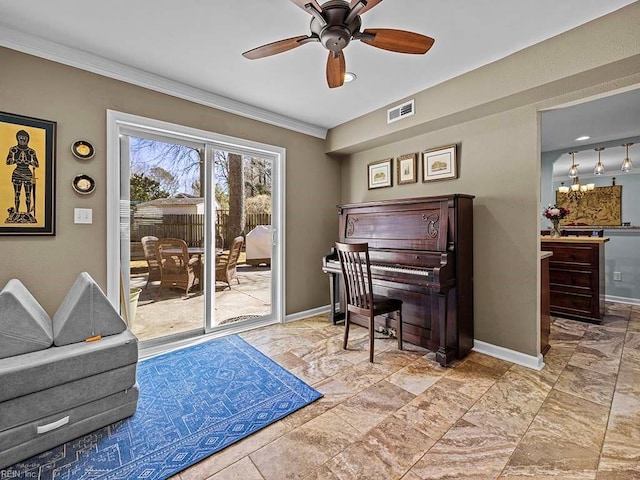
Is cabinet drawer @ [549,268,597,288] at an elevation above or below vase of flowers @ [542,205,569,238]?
below

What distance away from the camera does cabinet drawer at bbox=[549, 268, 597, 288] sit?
3695mm

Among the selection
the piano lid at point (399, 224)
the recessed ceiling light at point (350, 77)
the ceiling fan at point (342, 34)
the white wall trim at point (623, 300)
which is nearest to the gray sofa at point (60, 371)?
the ceiling fan at point (342, 34)

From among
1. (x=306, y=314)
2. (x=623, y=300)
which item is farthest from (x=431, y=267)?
(x=623, y=300)

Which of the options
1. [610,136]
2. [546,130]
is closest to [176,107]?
[546,130]

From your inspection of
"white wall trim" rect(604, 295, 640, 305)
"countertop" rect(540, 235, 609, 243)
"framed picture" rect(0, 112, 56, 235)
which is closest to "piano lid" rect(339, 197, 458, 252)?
"countertop" rect(540, 235, 609, 243)

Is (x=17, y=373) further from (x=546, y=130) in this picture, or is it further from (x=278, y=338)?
(x=546, y=130)

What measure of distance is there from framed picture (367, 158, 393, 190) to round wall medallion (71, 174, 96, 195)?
2911mm

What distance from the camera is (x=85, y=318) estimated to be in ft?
6.04

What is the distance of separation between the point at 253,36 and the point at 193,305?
8.24 feet

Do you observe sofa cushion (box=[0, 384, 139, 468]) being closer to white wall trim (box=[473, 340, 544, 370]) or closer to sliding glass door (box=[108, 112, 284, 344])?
sliding glass door (box=[108, 112, 284, 344])

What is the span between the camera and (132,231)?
2754 millimetres

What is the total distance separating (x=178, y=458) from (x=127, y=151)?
2448 mm

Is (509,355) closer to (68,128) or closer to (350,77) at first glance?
(350,77)

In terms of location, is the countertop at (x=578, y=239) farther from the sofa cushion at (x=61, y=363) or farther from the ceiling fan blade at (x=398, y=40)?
the sofa cushion at (x=61, y=363)
